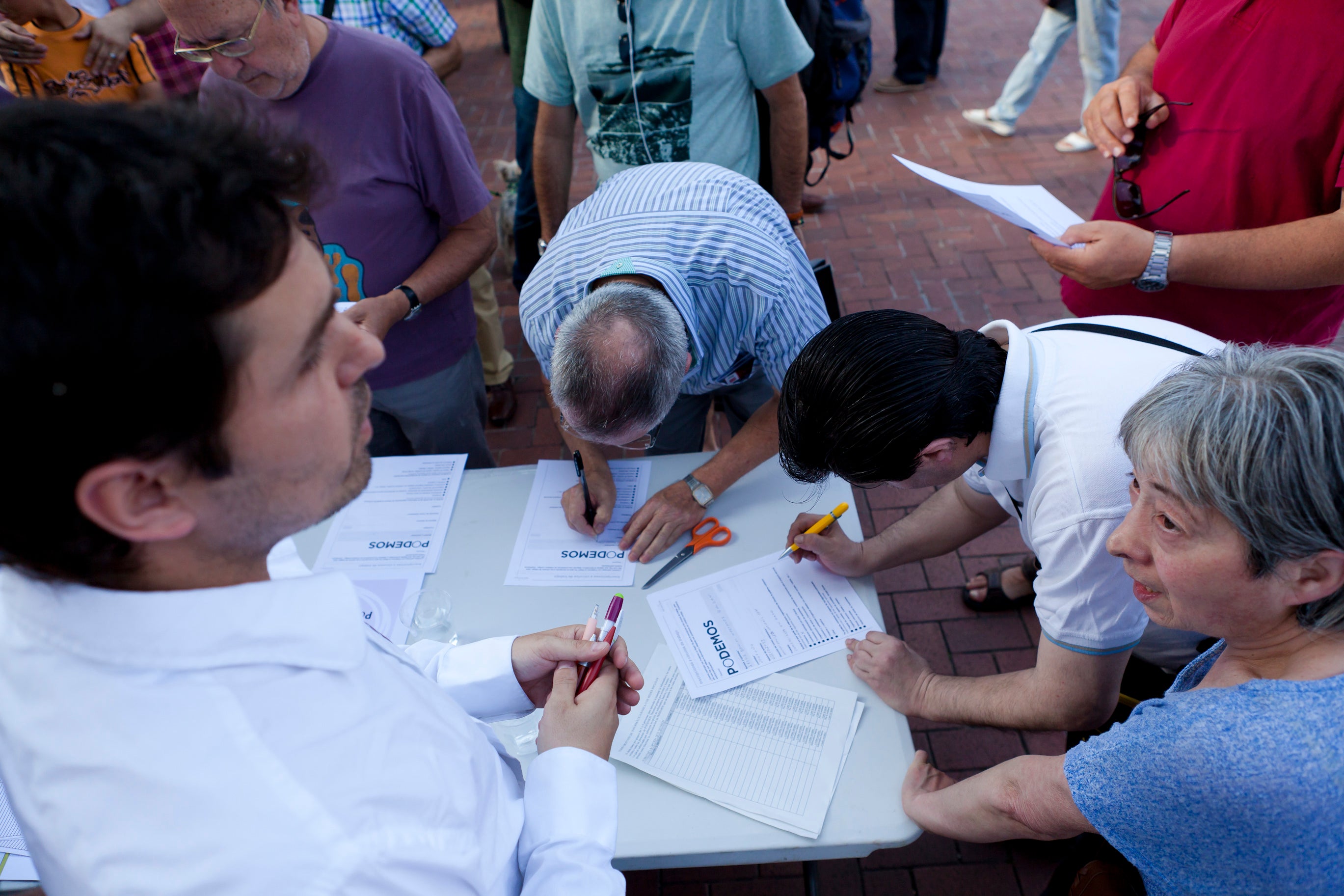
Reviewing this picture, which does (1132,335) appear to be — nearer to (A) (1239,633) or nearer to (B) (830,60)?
(A) (1239,633)

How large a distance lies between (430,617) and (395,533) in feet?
1.11

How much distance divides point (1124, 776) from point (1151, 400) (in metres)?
0.52

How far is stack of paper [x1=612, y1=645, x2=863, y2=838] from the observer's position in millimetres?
1315

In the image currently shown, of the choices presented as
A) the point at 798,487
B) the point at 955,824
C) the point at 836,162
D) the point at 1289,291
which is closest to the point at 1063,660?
the point at 955,824

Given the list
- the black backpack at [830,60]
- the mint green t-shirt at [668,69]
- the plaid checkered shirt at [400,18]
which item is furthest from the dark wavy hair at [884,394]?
the plaid checkered shirt at [400,18]

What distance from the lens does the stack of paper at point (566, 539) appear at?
1766 mm

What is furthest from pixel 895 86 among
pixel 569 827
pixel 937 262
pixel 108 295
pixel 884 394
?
pixel 108 295

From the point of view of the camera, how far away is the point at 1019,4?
7.46 m

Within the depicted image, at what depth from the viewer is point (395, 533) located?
1.91 meters

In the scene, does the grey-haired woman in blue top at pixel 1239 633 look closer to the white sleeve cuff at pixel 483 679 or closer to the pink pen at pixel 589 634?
the pink pen at pixel 589 634

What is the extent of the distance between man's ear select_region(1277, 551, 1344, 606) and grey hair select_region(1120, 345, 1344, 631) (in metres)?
0.01

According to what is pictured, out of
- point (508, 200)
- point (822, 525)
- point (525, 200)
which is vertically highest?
point (822, 525)

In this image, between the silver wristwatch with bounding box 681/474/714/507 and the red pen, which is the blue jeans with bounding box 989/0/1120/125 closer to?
the silver wristwatch with bounding box 681/474/714/507

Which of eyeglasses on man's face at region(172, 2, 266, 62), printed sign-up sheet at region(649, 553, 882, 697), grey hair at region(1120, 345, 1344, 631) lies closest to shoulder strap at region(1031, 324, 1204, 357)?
grey hair at region(1120, 345, 1344, 631)
